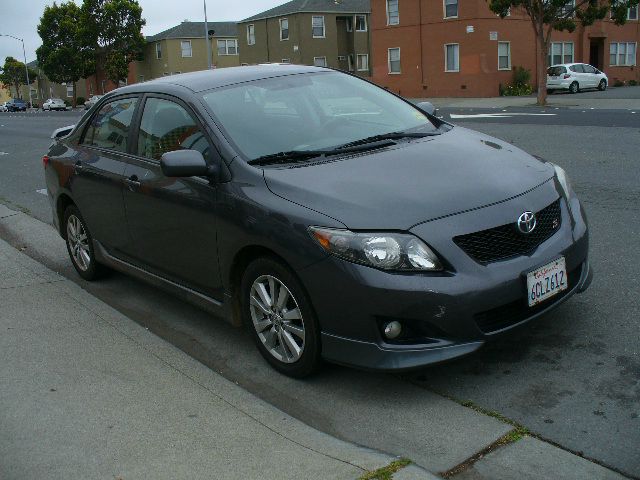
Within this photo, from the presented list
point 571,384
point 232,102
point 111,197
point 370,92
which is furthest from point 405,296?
point 111,197

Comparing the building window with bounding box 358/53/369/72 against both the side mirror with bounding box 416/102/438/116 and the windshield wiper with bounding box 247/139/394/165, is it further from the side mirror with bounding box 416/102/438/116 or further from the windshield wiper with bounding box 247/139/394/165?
the windshield wiper with bounding box 247/139/394/165

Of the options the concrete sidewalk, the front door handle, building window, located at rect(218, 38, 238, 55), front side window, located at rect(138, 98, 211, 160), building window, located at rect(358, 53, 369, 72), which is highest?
building window, located at rect(218, 38, 238, 55)

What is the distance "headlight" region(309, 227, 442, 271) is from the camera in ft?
11.4

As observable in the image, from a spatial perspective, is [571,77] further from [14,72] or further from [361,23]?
[14,72]

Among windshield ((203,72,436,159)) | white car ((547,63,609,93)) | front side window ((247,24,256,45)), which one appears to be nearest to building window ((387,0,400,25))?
white car ((547,63,609,93))

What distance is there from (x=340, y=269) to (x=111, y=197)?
2.53 metres

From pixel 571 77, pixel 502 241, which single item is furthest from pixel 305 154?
pixel 571 77

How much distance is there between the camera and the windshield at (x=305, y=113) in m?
4.43

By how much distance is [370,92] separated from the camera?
5.36 meters

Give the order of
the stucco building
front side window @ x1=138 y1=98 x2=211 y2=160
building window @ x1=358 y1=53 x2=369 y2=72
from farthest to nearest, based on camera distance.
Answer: building window @ x1=358 y1=53 x2=369 y2=72 < the stucco building < front side window @ x1=138 y1=98 x2=211 y2=160

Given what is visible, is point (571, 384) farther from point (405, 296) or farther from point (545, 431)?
point (405, 296)

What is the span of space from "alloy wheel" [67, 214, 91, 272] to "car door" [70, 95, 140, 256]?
0.22 meters

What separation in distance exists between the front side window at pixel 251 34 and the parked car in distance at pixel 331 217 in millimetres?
53427

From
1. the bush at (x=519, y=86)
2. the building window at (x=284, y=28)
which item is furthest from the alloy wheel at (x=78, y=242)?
the building window at (x=284, y=28)
